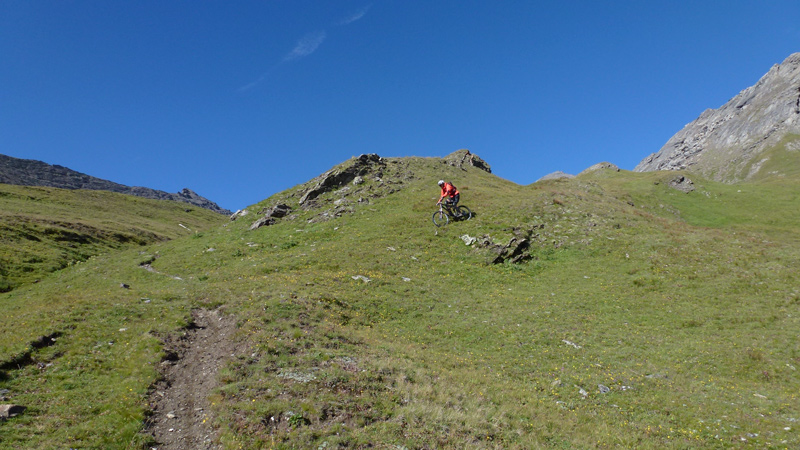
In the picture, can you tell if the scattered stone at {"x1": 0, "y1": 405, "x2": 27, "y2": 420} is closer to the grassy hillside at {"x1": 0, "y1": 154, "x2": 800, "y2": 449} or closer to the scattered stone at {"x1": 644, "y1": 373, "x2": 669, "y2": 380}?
the grassy hillside at {"x1": 0, "y1": 154, "x2": 800, "y2": 449}

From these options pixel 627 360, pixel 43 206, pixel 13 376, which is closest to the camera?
pixel 13 376

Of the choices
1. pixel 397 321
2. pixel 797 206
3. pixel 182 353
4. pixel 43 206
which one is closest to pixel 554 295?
pixel 397 321

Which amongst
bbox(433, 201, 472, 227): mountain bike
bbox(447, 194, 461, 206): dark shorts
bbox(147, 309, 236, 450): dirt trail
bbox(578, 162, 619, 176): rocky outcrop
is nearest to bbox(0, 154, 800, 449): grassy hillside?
bbox(147, 309, 236, 450): dirt trail

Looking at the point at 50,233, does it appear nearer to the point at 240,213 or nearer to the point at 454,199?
the point at 240,213

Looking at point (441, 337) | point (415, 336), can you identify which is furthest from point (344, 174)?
point (441, 337)

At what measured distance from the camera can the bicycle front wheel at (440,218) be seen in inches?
1572

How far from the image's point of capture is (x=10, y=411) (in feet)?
35.1

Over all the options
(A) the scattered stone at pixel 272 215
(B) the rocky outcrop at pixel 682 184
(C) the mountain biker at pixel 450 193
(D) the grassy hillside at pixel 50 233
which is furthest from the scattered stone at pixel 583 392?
(B) the rocky outcrop at pixel 682 184

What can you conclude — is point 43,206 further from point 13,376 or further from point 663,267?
point 663,267

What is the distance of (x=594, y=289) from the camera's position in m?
26.9

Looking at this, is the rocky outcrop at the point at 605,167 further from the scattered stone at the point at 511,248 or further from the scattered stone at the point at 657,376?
the scattered stone at the point at 657,376

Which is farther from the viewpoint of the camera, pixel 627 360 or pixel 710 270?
pixel 710 270

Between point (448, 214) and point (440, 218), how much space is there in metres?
1.45

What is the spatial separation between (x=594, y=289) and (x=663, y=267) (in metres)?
7.13
